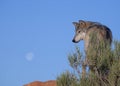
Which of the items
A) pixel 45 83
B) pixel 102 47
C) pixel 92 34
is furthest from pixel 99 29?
pixel 45 83

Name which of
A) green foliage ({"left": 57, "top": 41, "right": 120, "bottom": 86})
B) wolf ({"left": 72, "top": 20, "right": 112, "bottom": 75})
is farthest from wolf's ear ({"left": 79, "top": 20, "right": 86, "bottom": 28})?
green foliage ({"left": 57, "top": 41, "right": 120, "bottom": 86})

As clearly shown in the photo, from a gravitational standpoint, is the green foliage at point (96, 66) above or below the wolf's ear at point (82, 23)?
below

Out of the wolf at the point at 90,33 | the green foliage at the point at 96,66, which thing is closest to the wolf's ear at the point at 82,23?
the wolf at the point at 90,33

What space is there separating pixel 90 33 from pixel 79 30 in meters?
2.74

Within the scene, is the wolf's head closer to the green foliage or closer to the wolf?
the wolf

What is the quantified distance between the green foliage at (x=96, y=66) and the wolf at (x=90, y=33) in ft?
1.24

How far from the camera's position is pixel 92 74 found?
734 inches

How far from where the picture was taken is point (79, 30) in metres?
23.9

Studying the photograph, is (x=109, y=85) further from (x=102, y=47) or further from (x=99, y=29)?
(x=99, y=29)

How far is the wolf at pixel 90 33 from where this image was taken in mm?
20897

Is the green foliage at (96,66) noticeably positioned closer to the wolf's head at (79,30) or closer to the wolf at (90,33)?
the wolf at (90,33)

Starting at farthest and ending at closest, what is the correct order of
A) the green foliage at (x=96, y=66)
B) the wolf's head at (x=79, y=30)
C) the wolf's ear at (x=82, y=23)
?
the wolf's ear at (x=82, y=23) → the wolf's head at (x=79, y=30) → the green foliage at (x=96, y=66)

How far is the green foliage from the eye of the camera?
1852cm

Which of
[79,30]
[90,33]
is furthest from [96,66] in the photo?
[79,30]
